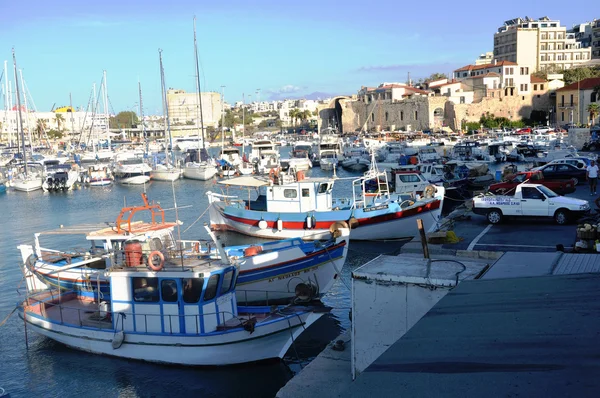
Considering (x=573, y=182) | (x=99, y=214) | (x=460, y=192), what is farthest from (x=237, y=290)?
(x=99, y=214)

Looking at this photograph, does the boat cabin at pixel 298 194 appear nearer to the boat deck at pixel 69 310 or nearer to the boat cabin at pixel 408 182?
the boat cabin at pixel 408 182

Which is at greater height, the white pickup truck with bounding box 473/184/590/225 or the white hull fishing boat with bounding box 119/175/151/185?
the white pickup truck with bounding box 473/184/590/225

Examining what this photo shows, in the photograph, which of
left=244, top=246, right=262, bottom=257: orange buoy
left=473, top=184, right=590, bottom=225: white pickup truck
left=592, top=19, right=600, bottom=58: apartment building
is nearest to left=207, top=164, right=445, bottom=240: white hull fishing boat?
left=473, top=184, right=590, bottom=225: white pickup truck

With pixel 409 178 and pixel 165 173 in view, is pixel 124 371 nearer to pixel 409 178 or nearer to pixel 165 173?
pixel 409 178

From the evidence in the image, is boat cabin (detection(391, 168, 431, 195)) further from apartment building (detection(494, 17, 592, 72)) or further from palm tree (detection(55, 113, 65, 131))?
palm tree (detection(55, 113, 65, 131))

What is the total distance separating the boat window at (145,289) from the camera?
42.5 ft

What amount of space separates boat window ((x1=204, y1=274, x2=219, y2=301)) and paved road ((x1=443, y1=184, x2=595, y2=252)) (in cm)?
720

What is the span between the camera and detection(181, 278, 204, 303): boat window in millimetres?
12633

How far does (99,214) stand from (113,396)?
85.1ft

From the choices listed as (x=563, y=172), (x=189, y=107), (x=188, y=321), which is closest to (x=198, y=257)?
(x=188, y=321)

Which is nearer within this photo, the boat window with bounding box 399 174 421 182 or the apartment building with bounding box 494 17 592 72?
the boat window with bounding box 399 174 421 182

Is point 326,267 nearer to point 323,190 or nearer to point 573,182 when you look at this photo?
point 323,190

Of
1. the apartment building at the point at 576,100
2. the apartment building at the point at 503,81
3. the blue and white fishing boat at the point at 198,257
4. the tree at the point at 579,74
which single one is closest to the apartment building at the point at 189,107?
the apartment building at the point at 503,81

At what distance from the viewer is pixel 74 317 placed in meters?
14.7
